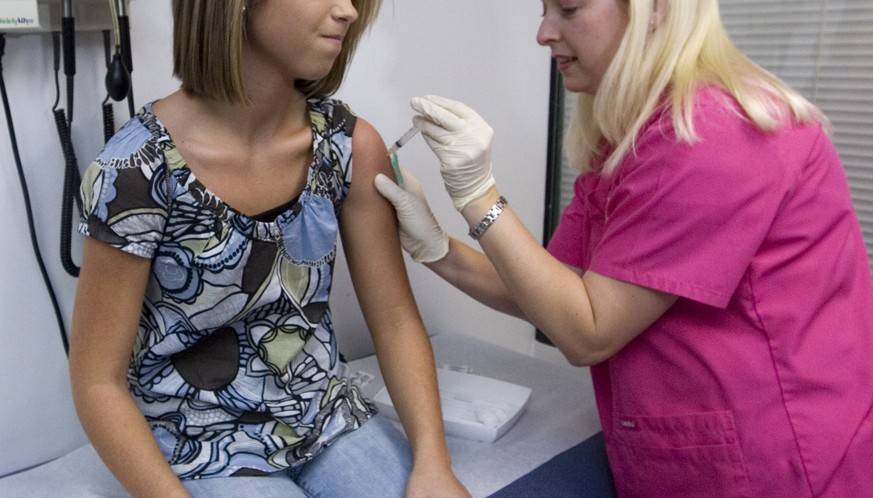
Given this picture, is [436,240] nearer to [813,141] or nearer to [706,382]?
[706,382]

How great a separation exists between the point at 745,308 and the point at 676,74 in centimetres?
34

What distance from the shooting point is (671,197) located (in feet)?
3.61

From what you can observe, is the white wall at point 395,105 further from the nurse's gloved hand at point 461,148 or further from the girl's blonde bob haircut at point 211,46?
the nurse's gloved hand at point 461,148

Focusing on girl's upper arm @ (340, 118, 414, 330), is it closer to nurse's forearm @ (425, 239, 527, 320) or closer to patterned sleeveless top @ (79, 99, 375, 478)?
patterned sleeveless top @ (79, 99, 375, 478)

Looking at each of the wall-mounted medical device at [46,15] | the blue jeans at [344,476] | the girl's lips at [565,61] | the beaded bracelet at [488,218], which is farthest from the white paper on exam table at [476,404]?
the wall-mounted medical device at [46,15]

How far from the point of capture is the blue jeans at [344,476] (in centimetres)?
117

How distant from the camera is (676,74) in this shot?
1.16m

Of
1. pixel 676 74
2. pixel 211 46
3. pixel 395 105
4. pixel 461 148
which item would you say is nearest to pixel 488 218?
pixel 461 148

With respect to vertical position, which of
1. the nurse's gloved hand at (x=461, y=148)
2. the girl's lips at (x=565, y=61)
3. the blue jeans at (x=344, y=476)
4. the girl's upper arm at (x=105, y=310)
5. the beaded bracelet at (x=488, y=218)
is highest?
the girl's lips at (x=565, y=61)

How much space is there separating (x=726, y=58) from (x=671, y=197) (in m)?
0.25

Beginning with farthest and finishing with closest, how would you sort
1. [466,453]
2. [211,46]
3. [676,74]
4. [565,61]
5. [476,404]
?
1. [476,404]
2. [466,453]
3. [565,61]
4. [676,74]
5. [211,46]

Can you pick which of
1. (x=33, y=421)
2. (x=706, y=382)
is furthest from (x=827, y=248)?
(x=33, y=421)

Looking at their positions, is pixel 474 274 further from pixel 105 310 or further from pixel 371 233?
pixel 105 310

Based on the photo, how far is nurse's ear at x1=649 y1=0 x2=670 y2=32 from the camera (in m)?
1.17
